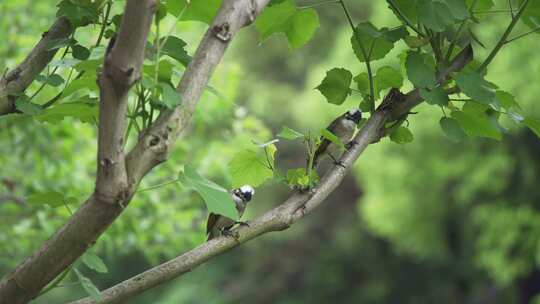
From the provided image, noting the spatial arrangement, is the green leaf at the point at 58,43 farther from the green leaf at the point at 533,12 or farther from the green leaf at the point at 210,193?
the green leaf at the point at 533,12

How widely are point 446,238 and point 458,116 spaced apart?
12.3 meters

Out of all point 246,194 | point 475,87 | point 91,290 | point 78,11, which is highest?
point 78,11

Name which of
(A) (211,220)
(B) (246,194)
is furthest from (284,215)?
(A) (211,220)

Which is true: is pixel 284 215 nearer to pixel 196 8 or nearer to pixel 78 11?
pixel 196 8

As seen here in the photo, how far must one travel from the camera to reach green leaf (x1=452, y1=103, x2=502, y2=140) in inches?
55.7

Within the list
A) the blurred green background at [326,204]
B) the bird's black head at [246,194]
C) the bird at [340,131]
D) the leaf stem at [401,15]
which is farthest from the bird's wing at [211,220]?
the leaf stem at [401,15]

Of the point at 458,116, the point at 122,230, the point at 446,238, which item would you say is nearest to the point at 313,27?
the point at 458,116

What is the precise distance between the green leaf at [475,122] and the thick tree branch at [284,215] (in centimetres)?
7

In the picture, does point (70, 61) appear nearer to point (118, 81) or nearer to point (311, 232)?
point (118, 81)

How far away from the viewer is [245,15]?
45.1 inches

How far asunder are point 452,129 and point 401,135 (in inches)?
3.9

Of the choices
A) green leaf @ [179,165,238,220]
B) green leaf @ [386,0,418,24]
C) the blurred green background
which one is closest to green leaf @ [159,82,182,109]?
green leaf @ [179,165,238,220]

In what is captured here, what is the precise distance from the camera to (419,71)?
1.35m

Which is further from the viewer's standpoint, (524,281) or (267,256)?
(267,256)
